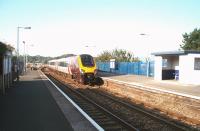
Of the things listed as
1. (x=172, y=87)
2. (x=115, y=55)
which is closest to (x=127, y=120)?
(x=172, y=87)

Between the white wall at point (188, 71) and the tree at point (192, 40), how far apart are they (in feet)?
127

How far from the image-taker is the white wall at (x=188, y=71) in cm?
2609

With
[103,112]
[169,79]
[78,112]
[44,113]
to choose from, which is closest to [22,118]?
[44,113]

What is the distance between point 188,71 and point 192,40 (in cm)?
4120

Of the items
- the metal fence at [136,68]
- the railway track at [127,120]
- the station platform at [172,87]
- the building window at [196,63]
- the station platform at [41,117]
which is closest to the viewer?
the station platform at [41,117]

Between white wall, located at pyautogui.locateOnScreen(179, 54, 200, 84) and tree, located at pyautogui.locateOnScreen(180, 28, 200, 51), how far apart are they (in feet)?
127

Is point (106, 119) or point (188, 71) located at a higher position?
point (188, 71)

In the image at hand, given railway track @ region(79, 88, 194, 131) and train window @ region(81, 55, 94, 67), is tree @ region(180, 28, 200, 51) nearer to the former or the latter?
train window @ region(81, 55, 94, 67)

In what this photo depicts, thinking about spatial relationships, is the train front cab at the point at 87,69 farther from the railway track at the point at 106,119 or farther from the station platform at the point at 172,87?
the railway track at the point at 106,119

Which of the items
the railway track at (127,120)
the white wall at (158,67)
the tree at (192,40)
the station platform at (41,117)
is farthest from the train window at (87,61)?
the tree at (192,40)

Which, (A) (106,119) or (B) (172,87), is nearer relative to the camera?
(A) (106,119)

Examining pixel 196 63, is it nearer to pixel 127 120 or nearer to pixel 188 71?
pixel 188 71

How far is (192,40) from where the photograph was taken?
65688mm

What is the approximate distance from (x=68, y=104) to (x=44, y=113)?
295cm
